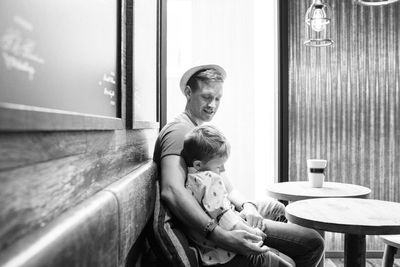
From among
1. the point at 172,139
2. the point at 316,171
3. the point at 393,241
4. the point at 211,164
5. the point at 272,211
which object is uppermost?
the point at 172,139

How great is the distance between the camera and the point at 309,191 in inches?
98.7

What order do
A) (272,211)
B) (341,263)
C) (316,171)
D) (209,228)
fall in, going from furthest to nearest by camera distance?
(341,263) < (316,171) < (272,211) < (209,228)

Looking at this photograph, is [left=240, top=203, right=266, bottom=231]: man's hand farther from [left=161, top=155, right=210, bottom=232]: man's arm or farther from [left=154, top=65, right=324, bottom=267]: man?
[left=161, top=155, right=210, bottom=232]: man's arm

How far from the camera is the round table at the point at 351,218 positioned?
5.06 feet

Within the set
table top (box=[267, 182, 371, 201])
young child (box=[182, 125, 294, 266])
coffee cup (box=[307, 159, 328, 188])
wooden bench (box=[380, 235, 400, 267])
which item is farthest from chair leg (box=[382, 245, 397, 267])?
young child (box=[182, 125, 294, 266])

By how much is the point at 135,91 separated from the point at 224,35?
7.35 feet

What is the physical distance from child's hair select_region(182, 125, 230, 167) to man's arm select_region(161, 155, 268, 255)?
0.43 ft

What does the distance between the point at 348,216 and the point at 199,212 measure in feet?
2.23

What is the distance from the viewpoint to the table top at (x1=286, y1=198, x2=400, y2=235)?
5.05 ft

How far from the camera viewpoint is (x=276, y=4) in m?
3.77

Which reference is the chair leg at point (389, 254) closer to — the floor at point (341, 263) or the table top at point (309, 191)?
the table top at point (309, 191)

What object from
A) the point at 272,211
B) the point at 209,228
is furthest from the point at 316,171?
the point at 209,228

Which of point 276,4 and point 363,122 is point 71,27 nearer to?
point 276,4

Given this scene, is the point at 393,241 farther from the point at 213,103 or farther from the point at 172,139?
the point at 172,139
